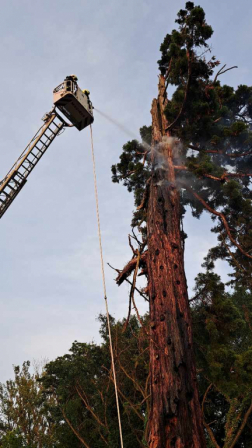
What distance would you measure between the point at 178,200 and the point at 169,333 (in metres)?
2.69

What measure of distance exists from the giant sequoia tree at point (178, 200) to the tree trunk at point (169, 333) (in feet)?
0.03

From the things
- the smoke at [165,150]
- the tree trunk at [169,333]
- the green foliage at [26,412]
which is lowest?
the green foliage at [26,412]

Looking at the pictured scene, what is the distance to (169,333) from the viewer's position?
412 centimetres

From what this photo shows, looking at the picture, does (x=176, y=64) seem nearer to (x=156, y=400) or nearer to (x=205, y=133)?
(x=205, y=133)

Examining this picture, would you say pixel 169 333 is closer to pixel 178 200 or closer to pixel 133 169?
pixel 178 200

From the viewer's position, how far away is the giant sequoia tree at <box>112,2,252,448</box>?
145 inches

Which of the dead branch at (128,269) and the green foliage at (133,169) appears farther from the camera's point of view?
the green foliage at (133,169)

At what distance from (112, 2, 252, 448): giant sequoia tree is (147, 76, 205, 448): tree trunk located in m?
0.01

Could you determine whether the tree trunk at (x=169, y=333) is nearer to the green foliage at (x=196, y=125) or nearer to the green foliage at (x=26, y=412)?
the green foliage at (x=196, y=125)

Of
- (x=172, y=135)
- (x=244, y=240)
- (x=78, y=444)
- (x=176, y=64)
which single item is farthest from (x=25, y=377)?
(x=176, y=64)

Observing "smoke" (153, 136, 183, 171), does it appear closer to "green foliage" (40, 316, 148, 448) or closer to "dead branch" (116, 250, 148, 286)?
"dead branch" (116, 250, 148, 286)

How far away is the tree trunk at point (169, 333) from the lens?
3.46 meters

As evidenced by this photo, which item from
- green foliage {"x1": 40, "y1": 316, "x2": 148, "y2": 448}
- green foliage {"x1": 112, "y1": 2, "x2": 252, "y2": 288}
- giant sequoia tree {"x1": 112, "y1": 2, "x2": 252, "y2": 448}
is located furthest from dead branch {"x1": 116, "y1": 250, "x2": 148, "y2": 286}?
green foliage {"x1": 40, "y1": 316, "x2": 148, "y2": 448}

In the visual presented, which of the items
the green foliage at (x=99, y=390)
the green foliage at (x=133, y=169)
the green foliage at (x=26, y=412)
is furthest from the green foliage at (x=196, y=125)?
the green foliage at (x=26, y=412)
